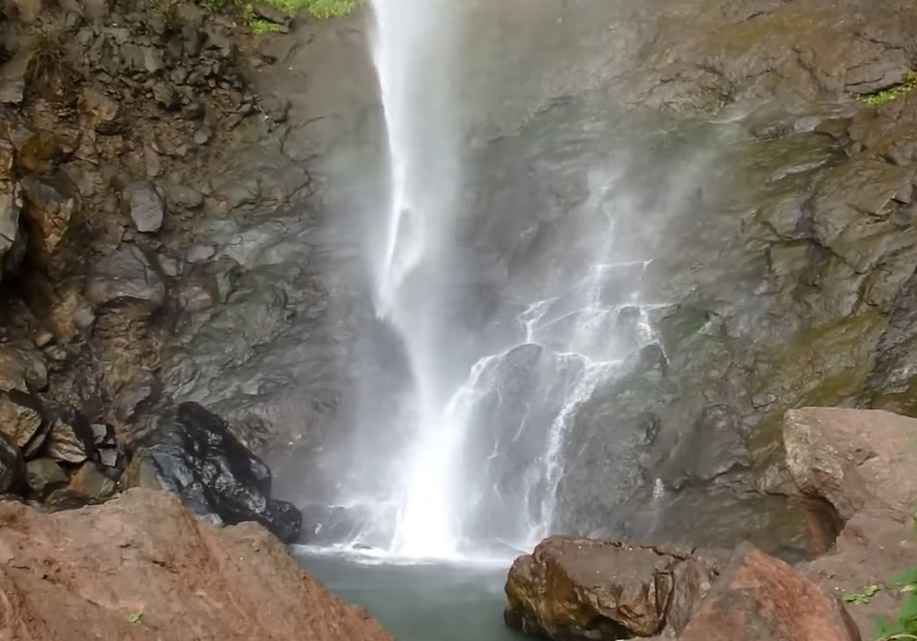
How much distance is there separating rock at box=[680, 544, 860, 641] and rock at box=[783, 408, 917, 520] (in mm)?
2728

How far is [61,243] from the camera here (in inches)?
706

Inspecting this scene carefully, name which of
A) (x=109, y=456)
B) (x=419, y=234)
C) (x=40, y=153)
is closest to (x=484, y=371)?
(x=419, y=234)

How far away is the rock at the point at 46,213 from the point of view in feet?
57.5

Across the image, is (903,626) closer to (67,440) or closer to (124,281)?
(67,440)

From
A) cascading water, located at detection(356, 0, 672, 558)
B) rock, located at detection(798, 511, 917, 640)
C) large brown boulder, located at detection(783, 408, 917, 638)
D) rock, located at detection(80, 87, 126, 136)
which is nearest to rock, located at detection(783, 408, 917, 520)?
large brown boulder, located at detection(783, 408, 917, 638)

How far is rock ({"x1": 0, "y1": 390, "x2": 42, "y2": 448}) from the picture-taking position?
14930mm

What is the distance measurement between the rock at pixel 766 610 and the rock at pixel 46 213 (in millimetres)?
16163

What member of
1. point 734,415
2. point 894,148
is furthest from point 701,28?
point 734,415

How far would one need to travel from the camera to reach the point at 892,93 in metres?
18.5

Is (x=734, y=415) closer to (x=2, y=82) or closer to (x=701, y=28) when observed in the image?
(x=701, y=28)

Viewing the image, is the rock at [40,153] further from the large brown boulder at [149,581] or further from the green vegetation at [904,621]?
the green vegetation at [904,621]

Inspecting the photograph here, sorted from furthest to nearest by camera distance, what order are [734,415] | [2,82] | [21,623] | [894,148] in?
[2,82]
[894,148]
[734,415]
[21,623]

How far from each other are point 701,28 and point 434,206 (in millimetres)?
7515

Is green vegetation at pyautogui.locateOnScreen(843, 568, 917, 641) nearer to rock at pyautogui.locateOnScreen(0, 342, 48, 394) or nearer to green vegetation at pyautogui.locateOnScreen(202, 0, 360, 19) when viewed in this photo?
rock at pyautogui.locateOnScreen(0, 342, 48, 394)
